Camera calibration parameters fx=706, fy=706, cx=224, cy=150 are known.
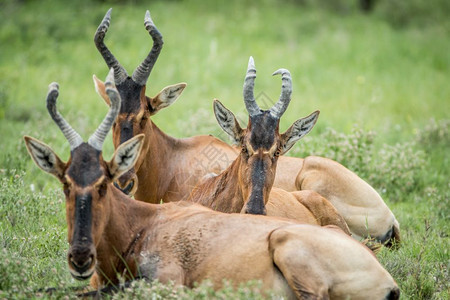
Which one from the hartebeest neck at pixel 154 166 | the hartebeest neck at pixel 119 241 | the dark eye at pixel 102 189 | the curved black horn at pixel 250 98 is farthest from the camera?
the hartebeest neck at pixel 154 166

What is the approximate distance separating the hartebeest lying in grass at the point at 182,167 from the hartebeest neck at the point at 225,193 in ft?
2.77

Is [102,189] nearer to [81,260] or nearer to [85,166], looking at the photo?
[85,166]

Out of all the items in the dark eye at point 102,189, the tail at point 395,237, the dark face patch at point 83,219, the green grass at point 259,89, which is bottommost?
the tail at point 395,237

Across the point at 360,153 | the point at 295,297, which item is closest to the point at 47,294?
the point at 295,297

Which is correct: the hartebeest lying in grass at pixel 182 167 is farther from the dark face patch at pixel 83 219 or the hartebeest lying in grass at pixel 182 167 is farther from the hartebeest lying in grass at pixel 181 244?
the dark face patch at pixel 83 219

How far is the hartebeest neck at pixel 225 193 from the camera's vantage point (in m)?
9.14

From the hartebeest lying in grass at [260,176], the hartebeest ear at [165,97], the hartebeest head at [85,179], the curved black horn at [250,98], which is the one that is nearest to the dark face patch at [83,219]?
the hartebeest head at [85,179]

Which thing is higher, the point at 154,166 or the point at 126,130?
the point at 126,130

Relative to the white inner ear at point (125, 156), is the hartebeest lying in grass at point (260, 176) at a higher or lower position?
lower

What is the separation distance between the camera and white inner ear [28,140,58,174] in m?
6.93

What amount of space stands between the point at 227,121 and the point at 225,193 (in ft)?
3.23

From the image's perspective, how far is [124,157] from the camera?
718cm

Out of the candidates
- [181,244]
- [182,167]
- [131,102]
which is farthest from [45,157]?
[182,167]

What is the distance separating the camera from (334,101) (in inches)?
730
